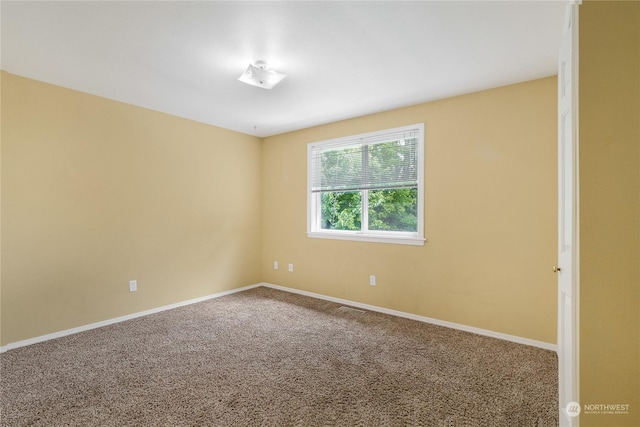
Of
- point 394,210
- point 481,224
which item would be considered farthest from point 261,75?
point 481,224

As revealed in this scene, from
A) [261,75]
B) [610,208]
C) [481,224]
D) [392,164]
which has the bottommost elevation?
[481,224]

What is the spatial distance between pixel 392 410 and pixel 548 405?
0.99 metres

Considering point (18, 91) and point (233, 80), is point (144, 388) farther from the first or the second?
point (18, 91)

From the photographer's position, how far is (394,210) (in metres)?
3.71

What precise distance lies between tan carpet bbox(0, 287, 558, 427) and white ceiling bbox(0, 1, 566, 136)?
2.40m

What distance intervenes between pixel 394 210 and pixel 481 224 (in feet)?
3.22

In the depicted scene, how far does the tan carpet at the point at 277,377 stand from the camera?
1.81 metres

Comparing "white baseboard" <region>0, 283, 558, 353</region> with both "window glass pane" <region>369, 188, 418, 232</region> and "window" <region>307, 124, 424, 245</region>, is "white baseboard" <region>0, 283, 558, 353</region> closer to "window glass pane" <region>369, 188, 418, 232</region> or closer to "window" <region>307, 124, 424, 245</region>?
"window" <region>307, 124, 424, 245</region>

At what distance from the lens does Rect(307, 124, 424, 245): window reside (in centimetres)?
351

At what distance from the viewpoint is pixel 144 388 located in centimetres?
A: 209

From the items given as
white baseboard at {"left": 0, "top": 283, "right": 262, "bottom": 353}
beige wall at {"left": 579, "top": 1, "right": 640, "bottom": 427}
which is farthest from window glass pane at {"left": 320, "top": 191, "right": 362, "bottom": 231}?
beige wall at {"left": 579, "top": 1, "right": 640, "bottom": 427}

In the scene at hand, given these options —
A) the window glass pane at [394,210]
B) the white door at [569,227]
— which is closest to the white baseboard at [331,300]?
the window glass pane at [394,210]

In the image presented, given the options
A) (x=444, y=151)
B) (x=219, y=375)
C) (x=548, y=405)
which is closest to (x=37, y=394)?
(x=219, y=375)

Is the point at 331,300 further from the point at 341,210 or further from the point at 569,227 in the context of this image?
the point at 569,227
